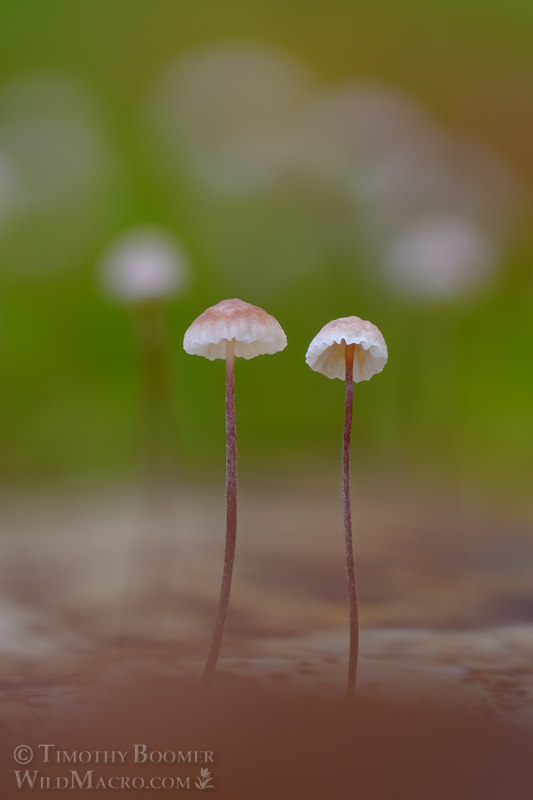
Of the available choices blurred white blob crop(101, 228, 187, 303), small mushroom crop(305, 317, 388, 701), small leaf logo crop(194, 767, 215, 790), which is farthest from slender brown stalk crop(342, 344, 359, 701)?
blurred white blob crop(101, 228, 187, 303)

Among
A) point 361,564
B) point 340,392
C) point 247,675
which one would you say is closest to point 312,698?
point 247,675

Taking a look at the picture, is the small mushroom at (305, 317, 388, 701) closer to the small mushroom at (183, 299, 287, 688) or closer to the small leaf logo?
the small mushroom at (183, 299, 287, 688)

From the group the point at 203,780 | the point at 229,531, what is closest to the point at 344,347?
the point at 229,531

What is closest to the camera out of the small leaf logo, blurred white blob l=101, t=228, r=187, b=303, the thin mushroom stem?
the small leaf logo

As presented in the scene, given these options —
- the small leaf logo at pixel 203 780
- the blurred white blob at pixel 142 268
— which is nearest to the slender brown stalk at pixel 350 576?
the small leaf logo at pixel 203 780

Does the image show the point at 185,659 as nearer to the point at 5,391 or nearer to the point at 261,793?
the point at 261,793

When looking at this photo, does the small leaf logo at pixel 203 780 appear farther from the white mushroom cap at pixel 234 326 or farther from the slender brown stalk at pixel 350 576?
the white mushroom cap at pixel 234 326

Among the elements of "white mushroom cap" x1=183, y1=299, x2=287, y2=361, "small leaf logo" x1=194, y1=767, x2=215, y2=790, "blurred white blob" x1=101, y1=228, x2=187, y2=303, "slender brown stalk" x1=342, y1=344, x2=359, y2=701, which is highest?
"blurred white blob" x1=101, y1=228, x2=187, y2=303
